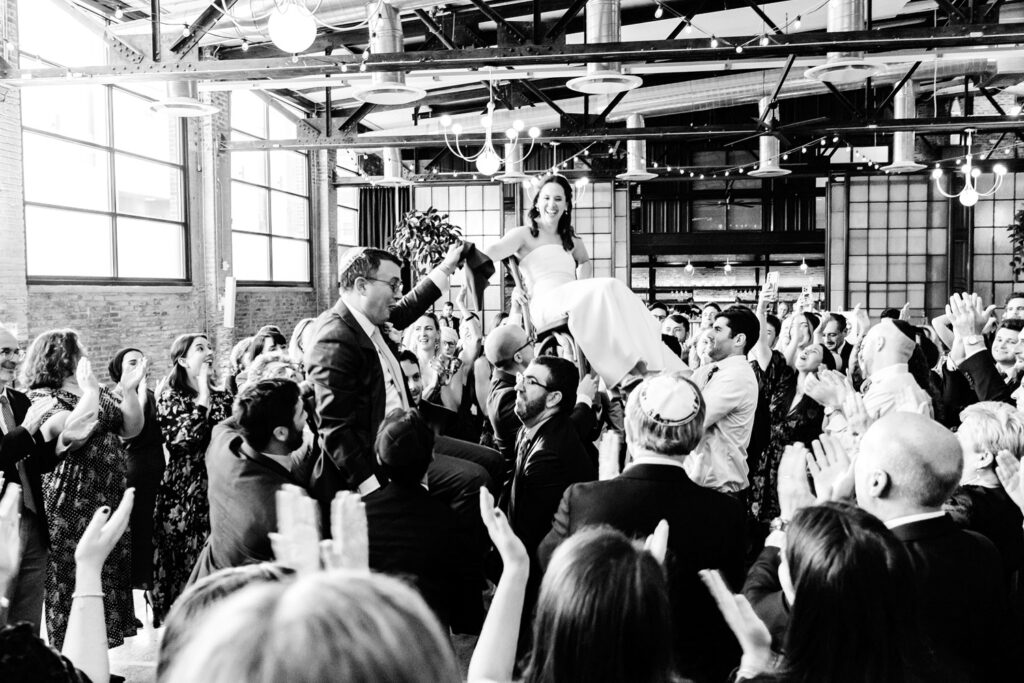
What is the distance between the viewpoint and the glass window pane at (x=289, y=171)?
44.9ft

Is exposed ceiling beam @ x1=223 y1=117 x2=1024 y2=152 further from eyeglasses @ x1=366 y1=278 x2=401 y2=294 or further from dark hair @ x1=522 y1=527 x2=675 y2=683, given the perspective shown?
dark hair @ x1=522 y1=527 x2=675 y2=683

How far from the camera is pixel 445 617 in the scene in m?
2.26

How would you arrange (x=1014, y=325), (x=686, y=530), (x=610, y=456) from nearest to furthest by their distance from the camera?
(x=686, y=530)
(x=610, y=456)
(x=1014, y=325)

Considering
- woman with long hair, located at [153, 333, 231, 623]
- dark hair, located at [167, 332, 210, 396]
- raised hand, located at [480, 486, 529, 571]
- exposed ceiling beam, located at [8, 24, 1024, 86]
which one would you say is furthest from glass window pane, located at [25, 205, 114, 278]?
raised hand, located at [480, 486, 529, 571]

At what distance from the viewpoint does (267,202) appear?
13.4m

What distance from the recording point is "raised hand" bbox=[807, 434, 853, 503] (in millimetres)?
1865

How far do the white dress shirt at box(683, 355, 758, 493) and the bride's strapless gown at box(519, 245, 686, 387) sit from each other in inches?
18.2

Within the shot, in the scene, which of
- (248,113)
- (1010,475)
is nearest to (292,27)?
(1010,475)

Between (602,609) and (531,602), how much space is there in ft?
4.66

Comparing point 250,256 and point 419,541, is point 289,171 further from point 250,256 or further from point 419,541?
point 419,541

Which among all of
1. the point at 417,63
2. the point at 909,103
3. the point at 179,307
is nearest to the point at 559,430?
the point at 417,63

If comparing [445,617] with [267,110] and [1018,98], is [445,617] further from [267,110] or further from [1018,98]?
[1018,98]

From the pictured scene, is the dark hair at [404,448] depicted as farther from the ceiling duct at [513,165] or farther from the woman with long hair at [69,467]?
the ceiling duct at [513,165]

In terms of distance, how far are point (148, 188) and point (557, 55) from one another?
19.1 ft
